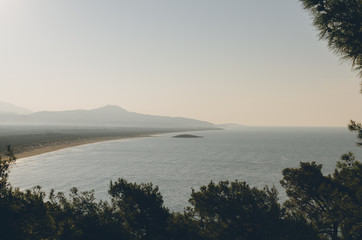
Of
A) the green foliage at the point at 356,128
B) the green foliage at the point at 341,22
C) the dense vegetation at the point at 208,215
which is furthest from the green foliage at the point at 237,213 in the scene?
the green foliage at the point at 341,22

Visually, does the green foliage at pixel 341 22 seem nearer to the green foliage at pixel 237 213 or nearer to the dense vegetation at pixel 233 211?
the dense vegetation at pixel 233 211

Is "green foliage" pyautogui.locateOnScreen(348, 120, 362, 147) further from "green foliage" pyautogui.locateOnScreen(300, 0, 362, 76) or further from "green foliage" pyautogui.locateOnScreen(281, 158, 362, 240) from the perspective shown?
"green foliage" pyautogui.locateOnScreen(281, 158, 362, 240)

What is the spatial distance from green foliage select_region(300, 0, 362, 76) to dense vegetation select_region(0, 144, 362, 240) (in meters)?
7.39

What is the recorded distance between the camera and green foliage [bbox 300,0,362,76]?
8.54 metres

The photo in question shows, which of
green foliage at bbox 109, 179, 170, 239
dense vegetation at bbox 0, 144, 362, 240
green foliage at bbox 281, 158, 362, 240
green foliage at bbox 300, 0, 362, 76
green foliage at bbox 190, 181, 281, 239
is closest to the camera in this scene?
green foliage at bbox 300, 0, 362, 76

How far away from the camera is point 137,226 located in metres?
17.8

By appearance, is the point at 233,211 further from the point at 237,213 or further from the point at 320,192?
the point at 320,192

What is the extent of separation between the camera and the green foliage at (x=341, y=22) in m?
8.54

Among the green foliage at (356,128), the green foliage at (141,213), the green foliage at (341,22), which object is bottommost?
the green foliage at (141,213)

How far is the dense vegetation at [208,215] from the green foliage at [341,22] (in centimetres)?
739

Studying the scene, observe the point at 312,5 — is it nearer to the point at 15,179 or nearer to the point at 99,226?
the point at 99,226

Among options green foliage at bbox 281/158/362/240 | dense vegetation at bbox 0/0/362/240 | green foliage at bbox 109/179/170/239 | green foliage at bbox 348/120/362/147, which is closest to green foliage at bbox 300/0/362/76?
dense vegetation at bbox 0/0/362/240

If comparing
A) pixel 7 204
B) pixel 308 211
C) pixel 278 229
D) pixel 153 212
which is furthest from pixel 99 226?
pixel 308 211

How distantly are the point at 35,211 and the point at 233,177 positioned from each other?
4975cm
